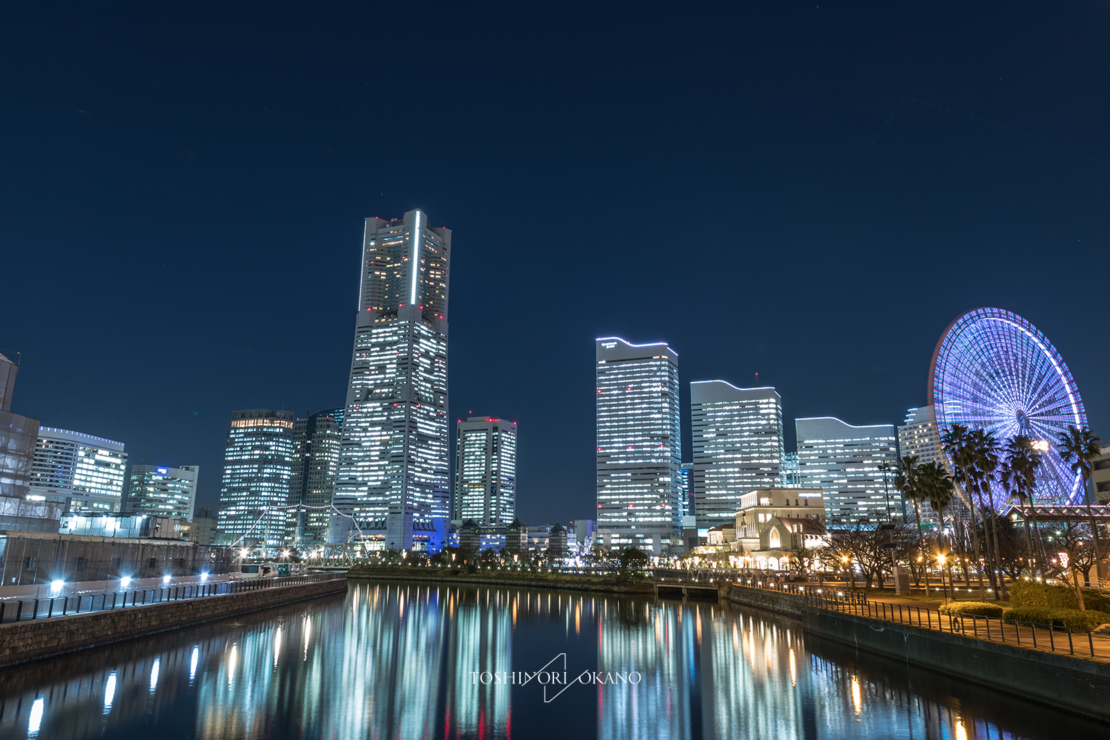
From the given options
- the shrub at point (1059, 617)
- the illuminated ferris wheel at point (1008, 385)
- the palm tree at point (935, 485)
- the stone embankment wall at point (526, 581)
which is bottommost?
the stone embankment wall at point (526, 581)

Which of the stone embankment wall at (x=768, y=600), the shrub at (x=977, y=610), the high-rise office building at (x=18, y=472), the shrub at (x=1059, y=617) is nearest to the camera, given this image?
the shrub at (x=1059, y=617)

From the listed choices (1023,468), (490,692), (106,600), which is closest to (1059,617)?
(490,692)

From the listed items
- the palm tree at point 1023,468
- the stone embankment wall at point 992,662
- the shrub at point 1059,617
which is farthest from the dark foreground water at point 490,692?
the palm tree at point 1023,468

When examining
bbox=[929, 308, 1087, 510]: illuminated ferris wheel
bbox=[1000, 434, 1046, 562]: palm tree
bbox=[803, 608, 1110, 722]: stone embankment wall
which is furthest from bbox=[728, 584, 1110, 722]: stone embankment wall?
bbox=[929, 308, 1087, 510]: illuminated ferris wheel

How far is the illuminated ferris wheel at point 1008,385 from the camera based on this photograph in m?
88.1

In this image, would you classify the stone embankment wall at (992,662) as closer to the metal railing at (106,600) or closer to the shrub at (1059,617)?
the shrub at (1059,617)

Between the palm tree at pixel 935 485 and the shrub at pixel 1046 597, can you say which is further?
the palm tree at pixel 935 485

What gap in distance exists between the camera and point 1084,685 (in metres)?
25.2

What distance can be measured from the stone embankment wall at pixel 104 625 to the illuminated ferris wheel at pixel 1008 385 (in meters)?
87.8

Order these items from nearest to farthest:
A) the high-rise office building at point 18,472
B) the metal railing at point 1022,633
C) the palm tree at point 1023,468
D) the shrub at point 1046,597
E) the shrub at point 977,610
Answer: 1. the metal railing at point 1022,633
2. the shrub at point 1046,597
3. the shrub at point 977,610
4. the palm tree at point 1023,468
5. the high-rise office building at point 18,472

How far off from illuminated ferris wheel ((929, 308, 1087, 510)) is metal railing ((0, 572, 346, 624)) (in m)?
89.1

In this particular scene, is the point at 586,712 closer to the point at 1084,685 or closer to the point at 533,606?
the point at 1084,685

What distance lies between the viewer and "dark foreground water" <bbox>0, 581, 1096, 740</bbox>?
26.6m

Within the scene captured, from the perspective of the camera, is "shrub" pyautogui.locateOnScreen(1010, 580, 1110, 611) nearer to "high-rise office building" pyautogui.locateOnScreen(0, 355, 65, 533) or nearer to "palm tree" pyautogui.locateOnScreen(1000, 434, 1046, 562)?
"palm tree" pyautogui.locateOnScreen(1000, 434, 1046, 562)
